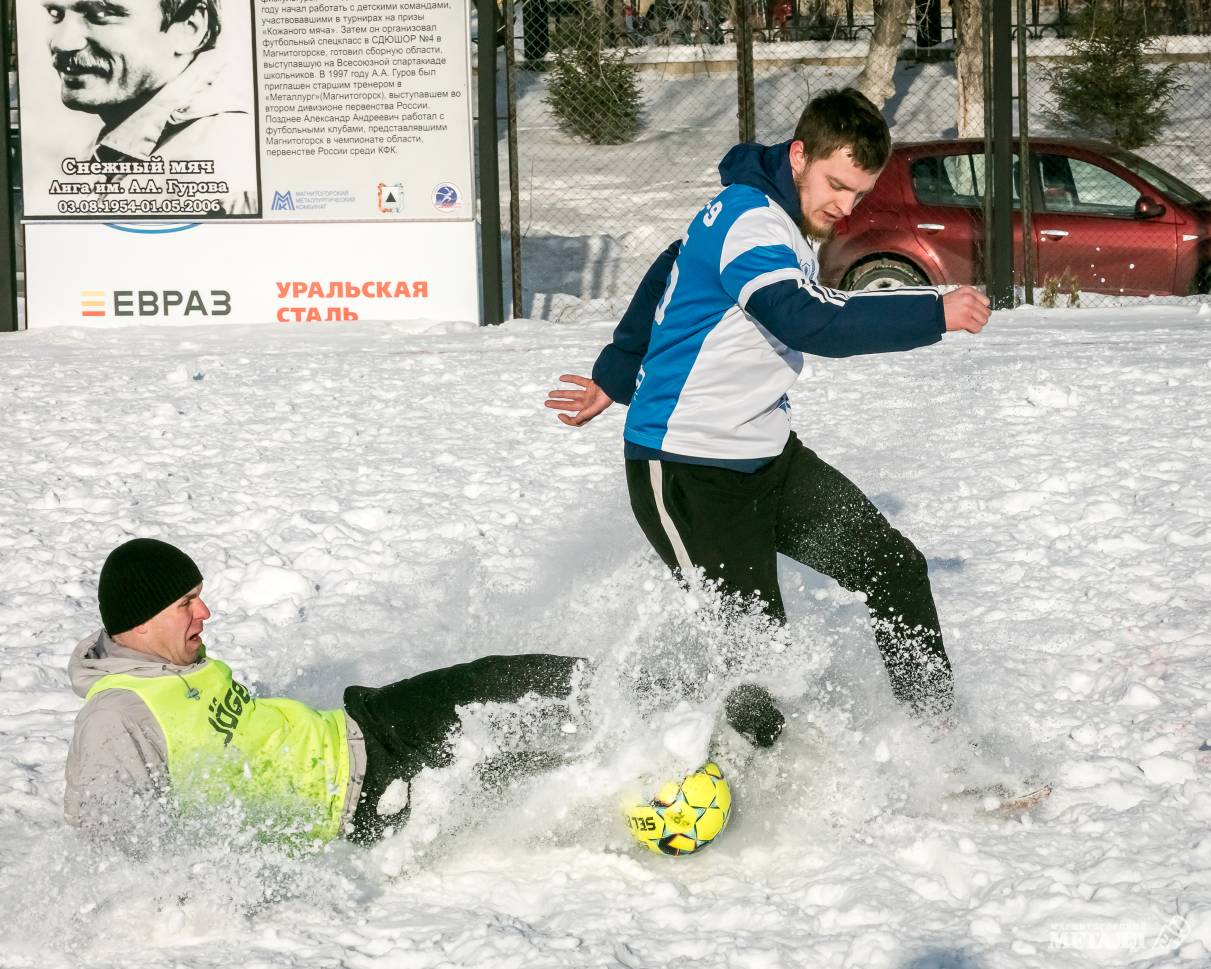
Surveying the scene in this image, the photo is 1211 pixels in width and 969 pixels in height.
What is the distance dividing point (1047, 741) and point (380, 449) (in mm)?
4076

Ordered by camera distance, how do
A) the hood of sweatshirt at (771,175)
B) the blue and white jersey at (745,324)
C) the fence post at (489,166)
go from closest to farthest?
the blue and white jersey at (745,324), the hood of sweatshirt at (771,175), the fence post at (489,166)

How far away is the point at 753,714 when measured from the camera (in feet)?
12.0

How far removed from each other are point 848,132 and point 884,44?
1839 cm

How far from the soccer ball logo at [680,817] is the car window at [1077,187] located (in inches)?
367

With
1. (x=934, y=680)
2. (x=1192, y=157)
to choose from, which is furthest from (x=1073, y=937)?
(x=1192, y=157)

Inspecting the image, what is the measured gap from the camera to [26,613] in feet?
17.3

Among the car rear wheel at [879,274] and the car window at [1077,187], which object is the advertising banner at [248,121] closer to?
the car rear wheel at [879,274]

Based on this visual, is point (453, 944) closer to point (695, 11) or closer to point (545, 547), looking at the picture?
point (545, 547)

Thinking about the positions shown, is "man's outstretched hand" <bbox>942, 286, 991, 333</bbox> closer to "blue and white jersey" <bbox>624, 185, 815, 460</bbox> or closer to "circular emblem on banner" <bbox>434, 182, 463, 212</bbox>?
"blue and white jersey" <bbox>624, 185, 815, 460</bbox>

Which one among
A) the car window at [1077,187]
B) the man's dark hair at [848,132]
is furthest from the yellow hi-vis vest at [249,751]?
the car window at [1077,187]

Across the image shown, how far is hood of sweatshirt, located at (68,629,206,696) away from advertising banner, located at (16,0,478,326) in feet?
25.9

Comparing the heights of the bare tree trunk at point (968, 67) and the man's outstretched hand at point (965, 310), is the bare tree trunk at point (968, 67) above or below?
above

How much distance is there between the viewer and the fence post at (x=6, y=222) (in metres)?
10.8

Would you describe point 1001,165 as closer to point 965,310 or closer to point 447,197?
point 447,197
